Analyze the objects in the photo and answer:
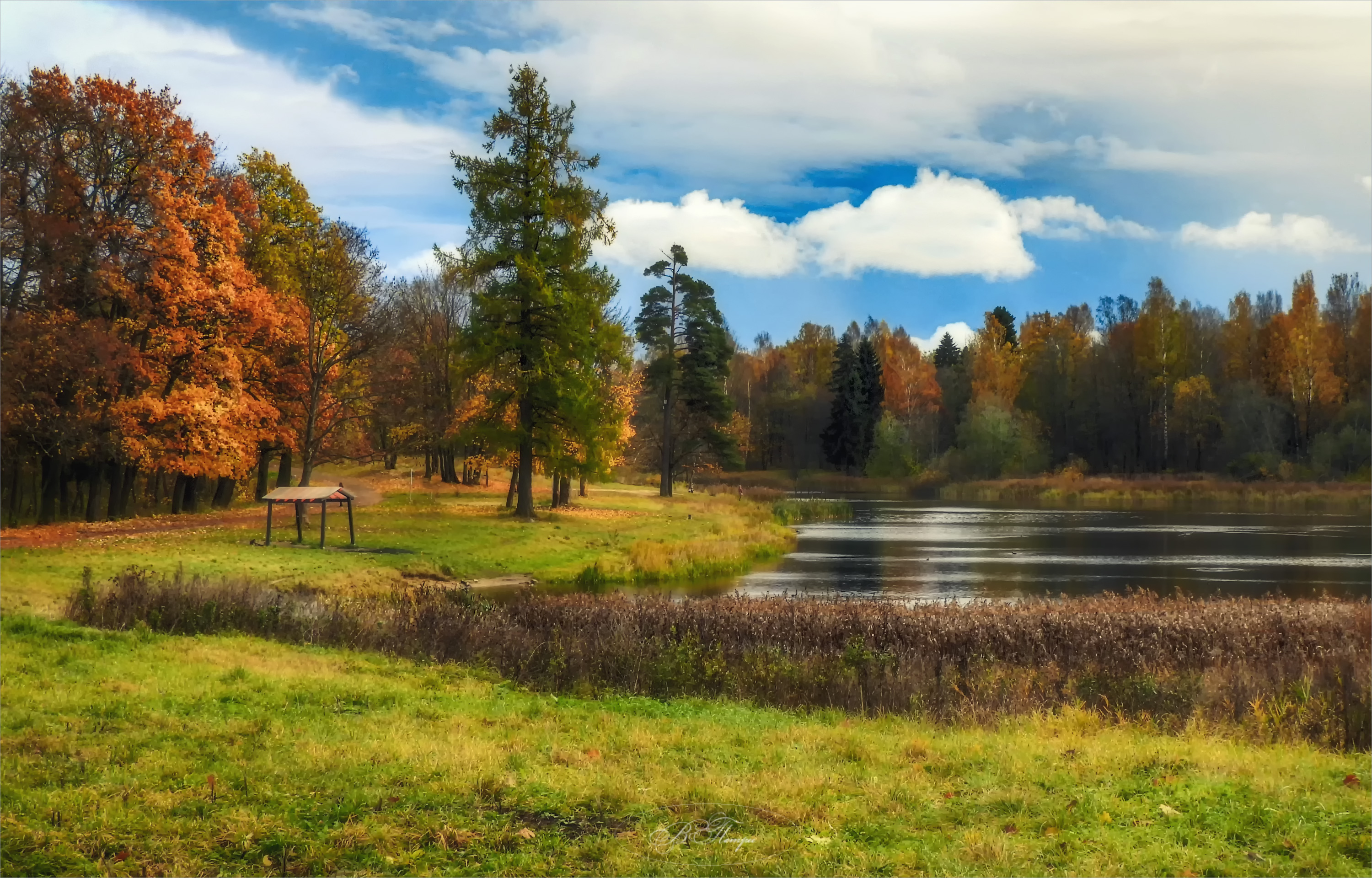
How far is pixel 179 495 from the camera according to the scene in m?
37.9

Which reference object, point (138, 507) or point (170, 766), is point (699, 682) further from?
point (138, 507)

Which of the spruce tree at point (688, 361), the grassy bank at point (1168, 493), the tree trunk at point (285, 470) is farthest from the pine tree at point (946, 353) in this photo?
the tree trunk at point (285, 470)

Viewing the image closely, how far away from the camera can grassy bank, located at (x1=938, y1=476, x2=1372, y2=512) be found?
6288cm

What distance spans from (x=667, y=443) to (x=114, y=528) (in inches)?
1353

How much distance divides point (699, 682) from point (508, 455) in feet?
96.3

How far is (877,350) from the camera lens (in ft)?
375

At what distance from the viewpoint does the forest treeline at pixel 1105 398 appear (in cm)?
7525

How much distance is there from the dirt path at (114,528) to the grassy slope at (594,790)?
1598cm

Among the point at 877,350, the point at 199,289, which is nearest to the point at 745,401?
the point at 877,350

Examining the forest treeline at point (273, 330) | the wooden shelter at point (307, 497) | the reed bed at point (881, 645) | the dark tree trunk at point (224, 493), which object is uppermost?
the forest treeline at point (273, 330)

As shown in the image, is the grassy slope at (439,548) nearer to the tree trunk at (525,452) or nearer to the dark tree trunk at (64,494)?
the tree trunk at (525,452)

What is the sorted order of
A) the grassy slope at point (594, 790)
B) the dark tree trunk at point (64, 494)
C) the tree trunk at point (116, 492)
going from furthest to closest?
1. the tree trunk at point (116, 492)
2. the dark tree trunk at point (64, 494)
3. the grassy slope at point (594, 790)

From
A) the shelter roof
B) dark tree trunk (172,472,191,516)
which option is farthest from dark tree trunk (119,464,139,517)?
the shelter roof

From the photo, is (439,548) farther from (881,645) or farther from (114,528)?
(881,645)
